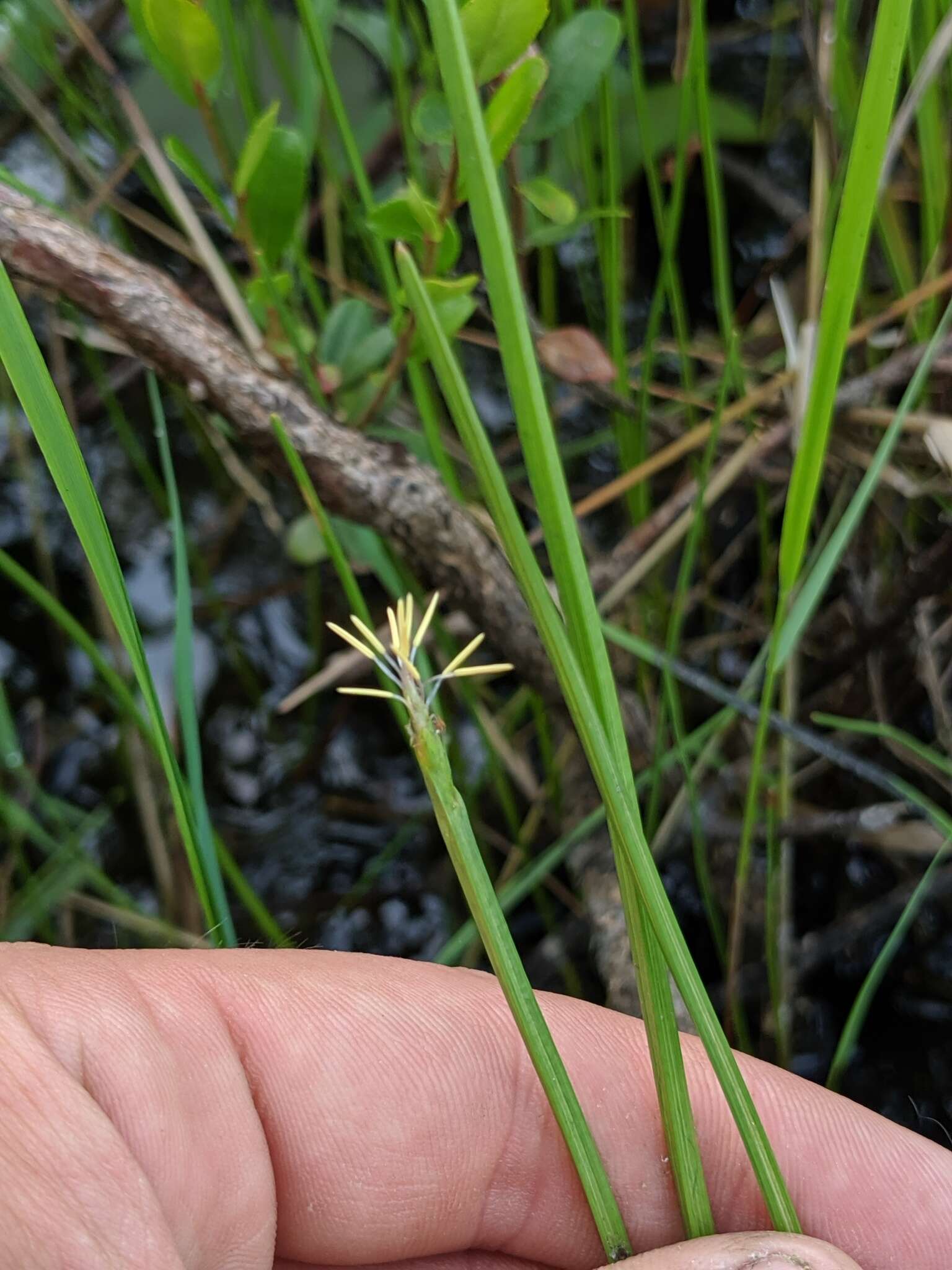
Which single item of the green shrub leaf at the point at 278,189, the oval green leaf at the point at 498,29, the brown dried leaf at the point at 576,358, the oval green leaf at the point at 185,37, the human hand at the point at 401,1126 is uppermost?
the oval green leaf at the point at 185,37

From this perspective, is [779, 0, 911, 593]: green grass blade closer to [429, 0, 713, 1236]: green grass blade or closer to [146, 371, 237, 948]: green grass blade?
[429, 0, 713, 1236]: green grass blade

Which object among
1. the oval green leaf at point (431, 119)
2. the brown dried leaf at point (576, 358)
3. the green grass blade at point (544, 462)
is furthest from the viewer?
the brown dried leaf at point (576, 358)

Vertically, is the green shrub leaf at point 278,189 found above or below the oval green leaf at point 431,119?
below

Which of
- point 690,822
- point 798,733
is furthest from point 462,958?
point 798,733

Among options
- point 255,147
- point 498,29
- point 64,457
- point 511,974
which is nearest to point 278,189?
point 255,147

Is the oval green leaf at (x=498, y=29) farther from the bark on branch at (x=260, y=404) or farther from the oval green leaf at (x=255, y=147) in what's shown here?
the bark on branch at (x=260, y=404)

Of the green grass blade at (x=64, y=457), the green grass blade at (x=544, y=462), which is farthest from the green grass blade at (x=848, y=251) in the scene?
the green grass blade at (x=64, y=457)

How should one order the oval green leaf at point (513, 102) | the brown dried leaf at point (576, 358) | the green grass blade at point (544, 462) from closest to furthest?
the green grass blade at point (544, 462)
the oval green leaf at point (513, 102)
the brown dried leaf at point (576, 358)

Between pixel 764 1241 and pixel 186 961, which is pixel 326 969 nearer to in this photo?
pixel 186 961

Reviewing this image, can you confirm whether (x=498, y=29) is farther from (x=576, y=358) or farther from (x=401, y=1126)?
(x=401, y=1126)
